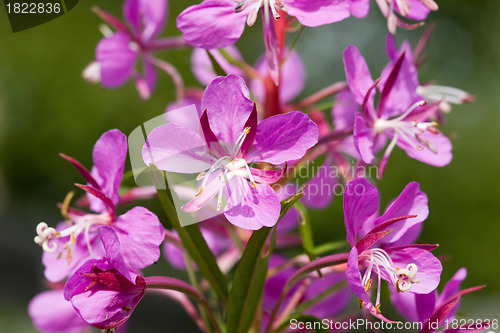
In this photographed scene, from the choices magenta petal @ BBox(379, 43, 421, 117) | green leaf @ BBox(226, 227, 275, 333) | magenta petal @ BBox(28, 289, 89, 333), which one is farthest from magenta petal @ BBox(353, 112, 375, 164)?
magenta petal @ BBox(28, 289, 89, 333)

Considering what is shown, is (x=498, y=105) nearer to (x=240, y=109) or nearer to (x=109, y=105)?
(x=109, y=105)

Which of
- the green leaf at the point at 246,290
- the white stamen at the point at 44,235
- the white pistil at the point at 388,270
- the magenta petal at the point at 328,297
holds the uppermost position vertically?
the white stamen at the point at 44,235

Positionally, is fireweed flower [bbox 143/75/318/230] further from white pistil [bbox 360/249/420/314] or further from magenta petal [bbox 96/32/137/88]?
magenta petal [bbox 96/32/137/88]

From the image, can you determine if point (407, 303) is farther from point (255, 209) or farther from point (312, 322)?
point (255, 209)

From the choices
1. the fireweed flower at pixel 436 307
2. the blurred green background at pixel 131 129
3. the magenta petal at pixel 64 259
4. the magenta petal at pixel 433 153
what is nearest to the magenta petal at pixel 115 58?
the magenta petal at pixel 64 259

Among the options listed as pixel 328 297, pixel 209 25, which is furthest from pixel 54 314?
pixel 209 25

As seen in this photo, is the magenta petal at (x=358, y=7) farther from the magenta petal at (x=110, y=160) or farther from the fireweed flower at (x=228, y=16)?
the magenta petal at (x=110, y=160)

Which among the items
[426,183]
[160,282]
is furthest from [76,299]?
[426,183]
